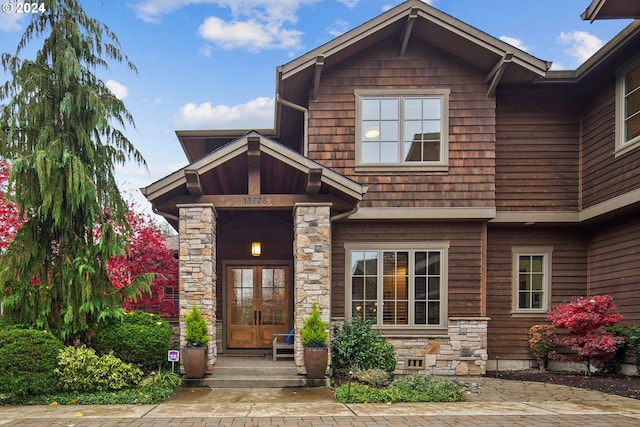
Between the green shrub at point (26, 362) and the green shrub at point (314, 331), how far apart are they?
3.67m

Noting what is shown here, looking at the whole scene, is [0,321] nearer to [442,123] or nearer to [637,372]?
[442,123]

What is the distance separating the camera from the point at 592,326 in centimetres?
823

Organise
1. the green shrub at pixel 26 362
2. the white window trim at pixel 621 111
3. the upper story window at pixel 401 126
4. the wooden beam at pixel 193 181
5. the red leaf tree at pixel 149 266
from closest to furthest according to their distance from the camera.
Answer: the green shrub at pixel 26 362, the wooden beam at pixel 193 181, the white window trim at pixel 621 111, the upper story window at pixel 401 126, the red leaf tree at pixel 149 266

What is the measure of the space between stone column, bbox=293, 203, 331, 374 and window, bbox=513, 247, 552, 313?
4619 mm

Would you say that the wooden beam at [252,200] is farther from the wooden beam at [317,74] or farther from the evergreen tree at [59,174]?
the wooden beam at [317,74]

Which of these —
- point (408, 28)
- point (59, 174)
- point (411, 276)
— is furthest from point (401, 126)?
point (59, 174)

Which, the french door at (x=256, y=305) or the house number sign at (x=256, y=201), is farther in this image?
the french door at (x=256, y=305)

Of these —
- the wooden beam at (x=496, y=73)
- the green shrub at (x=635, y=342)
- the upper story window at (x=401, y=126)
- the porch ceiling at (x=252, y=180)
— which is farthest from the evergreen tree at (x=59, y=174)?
the green shrub at (x=635, y=342)

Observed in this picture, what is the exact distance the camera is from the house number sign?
7.62m

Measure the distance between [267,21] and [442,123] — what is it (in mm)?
11791

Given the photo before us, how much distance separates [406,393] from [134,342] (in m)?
4.21

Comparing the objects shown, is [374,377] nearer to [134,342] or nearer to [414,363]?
[414,363]

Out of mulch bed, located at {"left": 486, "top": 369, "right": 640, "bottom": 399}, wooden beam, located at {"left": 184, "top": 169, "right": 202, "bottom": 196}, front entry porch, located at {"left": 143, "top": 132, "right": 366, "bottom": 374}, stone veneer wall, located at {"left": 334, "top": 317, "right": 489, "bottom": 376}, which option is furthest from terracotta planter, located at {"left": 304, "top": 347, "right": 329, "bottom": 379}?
mulch bed, located at {"left": 486, "top": 369, "right": 640, "bottom": 399}

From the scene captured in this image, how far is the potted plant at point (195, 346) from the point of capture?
23.0 feet
